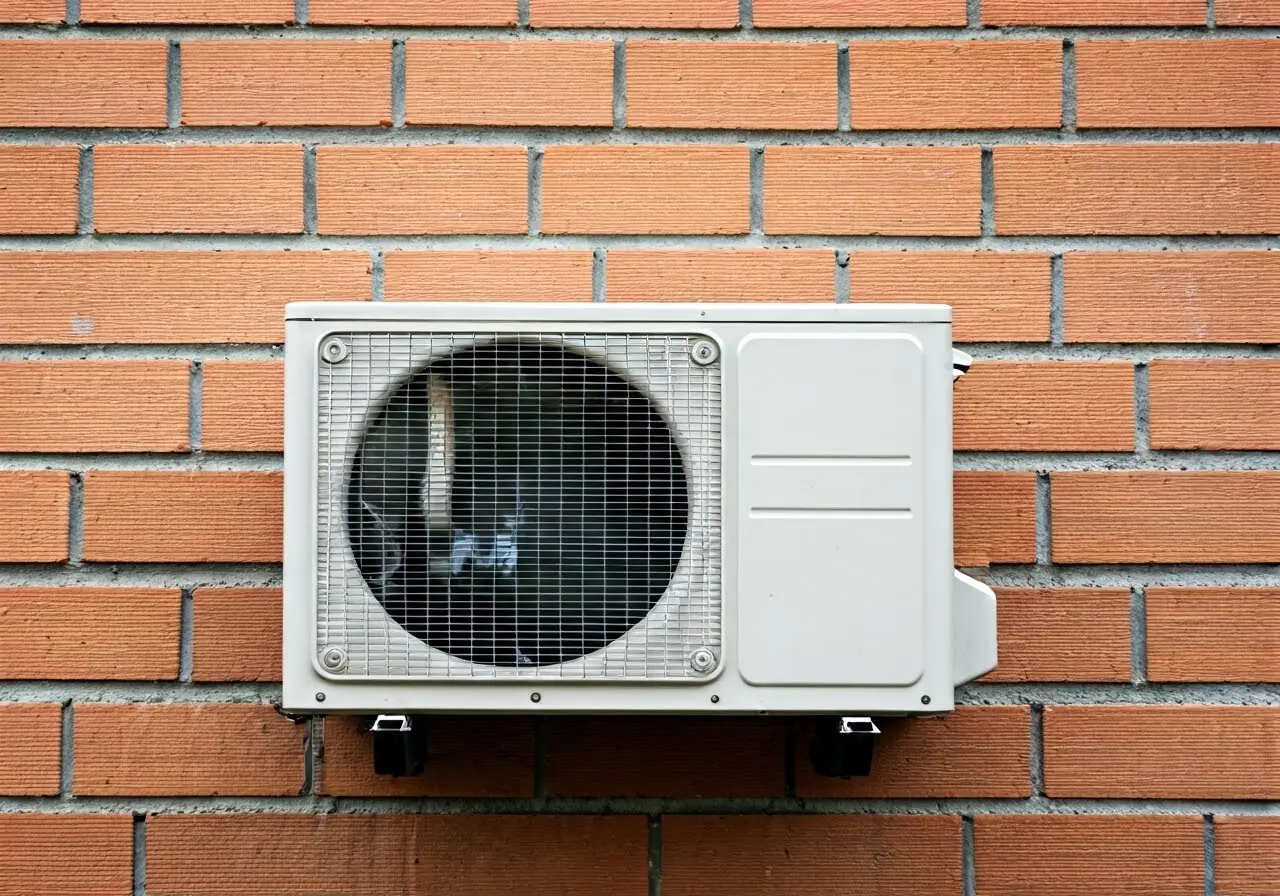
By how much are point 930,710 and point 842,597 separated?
15cm

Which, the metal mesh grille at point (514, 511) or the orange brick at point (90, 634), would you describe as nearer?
the metal mesh grille at point (514, 511)

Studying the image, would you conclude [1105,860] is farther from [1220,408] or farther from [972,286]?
[972,286]

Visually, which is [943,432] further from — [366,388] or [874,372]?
[366,388]

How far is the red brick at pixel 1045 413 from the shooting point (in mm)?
1247

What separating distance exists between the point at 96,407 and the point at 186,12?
516 millimetres

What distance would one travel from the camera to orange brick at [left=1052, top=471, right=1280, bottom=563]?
48.7 inches

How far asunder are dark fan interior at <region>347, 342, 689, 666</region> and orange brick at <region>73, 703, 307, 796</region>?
1.24 feet

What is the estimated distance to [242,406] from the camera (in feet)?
4.09

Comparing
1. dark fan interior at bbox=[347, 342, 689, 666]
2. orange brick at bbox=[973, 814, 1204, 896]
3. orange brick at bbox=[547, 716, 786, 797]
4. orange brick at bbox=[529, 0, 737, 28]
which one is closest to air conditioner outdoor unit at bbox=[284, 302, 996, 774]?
dark fan interior at bbox=[347, 342, 689, 666]

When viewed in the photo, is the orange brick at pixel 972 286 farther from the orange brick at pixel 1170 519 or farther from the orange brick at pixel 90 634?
the orange brick at pixel 90 634

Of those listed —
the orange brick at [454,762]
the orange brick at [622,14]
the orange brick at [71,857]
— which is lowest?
the orange brick at [71,857]

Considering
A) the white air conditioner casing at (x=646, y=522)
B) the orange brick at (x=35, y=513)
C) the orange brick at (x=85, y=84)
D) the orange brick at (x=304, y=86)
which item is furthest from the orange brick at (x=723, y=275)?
the orange brick at (x=35, y=513)

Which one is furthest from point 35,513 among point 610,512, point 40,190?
point 610,512

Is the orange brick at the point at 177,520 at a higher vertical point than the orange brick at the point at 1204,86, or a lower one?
lower
